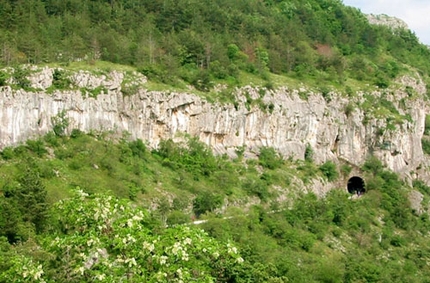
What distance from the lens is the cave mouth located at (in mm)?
67938

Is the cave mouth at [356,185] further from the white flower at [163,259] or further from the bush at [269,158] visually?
the white flower at [163,259]

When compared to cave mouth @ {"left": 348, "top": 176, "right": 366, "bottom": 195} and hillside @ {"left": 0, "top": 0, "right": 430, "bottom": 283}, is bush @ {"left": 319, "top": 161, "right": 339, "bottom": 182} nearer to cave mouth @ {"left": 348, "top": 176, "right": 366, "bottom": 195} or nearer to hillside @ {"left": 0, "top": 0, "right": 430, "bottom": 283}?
hillside @ {"left": 0, "top": 0, "right": 430, "bottom": 283}

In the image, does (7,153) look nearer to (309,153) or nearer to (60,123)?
(60,123)

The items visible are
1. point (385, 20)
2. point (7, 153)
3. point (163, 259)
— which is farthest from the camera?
point (385, 20)

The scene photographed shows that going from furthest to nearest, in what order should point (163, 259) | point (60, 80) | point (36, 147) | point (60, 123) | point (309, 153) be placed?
point (309, 153)
point (60, 80)
point (60, 123)
point (36, 147)
point (163, 259)

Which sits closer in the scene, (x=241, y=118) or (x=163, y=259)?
(x=163, y=259)

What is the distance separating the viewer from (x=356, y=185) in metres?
69.7

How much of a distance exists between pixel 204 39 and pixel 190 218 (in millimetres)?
30032

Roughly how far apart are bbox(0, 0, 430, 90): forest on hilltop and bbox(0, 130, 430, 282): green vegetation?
11.4 metres

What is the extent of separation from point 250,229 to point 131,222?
34.0 metres

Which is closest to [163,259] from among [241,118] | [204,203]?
[204,203]

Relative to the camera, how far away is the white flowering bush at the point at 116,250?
39.2 feet

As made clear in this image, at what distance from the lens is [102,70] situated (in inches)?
2021

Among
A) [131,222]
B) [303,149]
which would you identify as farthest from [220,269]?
[303,149]
